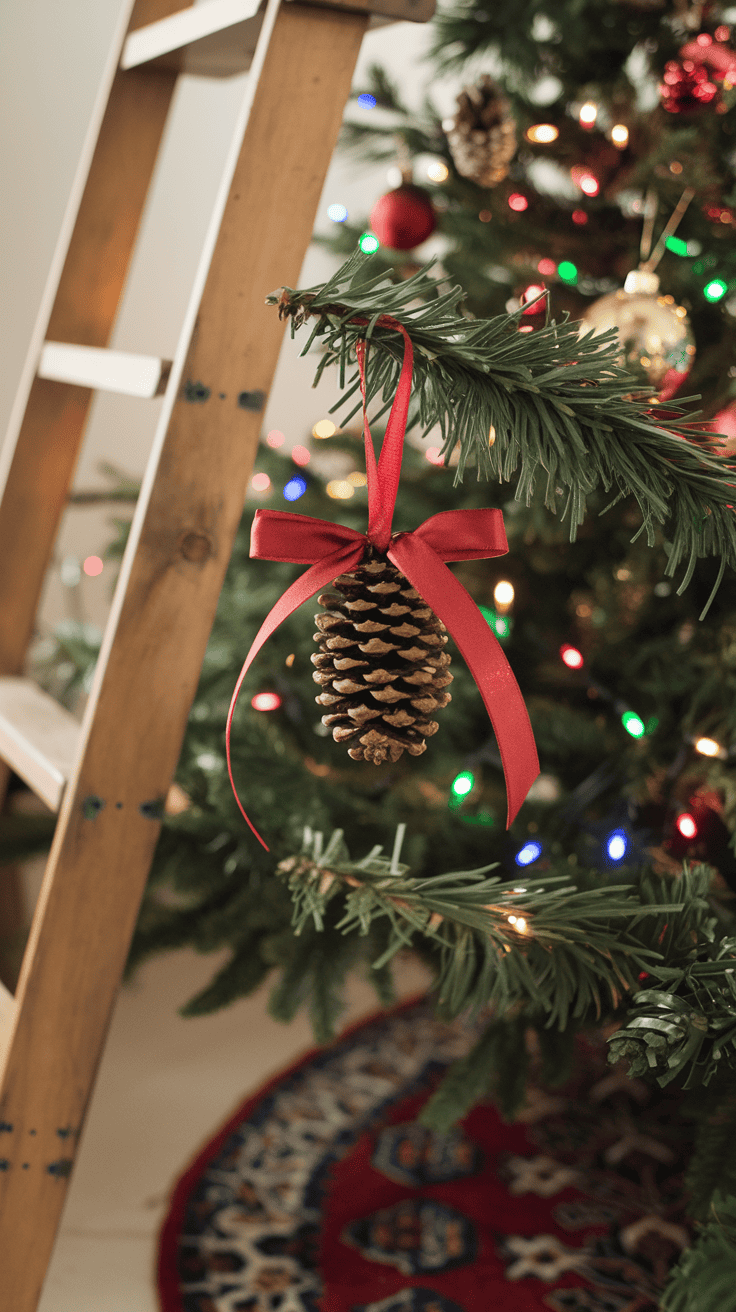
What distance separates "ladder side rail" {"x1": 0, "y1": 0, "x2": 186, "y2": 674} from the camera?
0.76 m

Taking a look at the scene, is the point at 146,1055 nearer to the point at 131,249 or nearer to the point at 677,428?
the point at 131,249

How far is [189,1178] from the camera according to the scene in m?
0.94

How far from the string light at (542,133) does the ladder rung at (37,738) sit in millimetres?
762

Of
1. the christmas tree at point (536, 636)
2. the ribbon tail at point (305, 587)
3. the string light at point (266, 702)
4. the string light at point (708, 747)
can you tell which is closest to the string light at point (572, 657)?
the christmas tree at point (536, 636)

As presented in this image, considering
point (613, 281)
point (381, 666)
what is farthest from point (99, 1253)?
point (613, 281)

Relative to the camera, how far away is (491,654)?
15.6 inches

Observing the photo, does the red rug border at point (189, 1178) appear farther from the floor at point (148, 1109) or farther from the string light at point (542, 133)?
the string light at point (542, 133)

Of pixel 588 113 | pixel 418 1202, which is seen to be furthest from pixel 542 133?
pixel 418 1202

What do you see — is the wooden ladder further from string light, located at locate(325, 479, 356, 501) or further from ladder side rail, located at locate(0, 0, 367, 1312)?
string light, located at locate(325, 479, 356, 501)

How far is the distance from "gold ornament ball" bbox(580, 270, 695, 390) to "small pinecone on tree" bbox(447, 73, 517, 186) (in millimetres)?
258

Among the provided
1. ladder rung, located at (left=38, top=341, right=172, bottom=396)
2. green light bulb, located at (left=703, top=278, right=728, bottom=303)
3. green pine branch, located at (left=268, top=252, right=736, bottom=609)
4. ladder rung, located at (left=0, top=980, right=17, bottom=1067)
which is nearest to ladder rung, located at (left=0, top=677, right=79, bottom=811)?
ladder rung, located at (left=0, top=980, right=17, bottom=1067)

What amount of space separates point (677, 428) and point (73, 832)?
421 millimetres

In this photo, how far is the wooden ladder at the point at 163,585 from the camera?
0.56m

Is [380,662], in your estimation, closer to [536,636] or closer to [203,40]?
[203,40]
